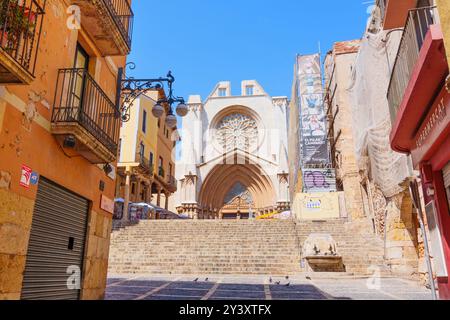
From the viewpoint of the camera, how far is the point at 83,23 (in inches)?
250

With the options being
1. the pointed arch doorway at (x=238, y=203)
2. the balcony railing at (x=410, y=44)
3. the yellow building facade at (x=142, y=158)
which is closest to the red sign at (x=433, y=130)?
the balcony railing at (x=410, y=44)

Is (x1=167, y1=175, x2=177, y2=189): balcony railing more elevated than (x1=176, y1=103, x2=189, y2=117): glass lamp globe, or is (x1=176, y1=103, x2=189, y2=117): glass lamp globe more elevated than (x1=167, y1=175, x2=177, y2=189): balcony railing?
(x1=167, y1=175, x2=177, y2=189): balcony railing

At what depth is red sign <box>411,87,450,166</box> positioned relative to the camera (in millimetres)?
4415

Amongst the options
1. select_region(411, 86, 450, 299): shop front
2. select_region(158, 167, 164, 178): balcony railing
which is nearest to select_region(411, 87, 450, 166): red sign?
select_region(411, 86, 450, 299): shop front

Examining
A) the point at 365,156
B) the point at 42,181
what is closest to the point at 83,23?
the point at 42,181

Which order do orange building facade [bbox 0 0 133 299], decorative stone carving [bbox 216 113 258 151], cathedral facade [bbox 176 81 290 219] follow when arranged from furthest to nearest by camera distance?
decorative stone carving [bbox 216 113 258 151], cathedral facade [bbox 176 81 290 219], orange building facade [bbox 0 0 133 299]

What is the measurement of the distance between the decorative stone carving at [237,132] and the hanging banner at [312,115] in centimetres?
1101

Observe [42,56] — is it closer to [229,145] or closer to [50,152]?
[50,152]

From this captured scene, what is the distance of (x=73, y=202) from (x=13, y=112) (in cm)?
207

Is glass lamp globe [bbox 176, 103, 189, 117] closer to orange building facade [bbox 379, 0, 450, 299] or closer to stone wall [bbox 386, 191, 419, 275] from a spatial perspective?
orange building facade [bbox 379, 0, 450, 299]

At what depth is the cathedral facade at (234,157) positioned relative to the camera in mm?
33938

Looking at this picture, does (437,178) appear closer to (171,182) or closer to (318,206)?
(318,206)

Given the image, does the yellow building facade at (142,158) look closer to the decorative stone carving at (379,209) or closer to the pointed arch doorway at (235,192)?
the pointed arch doorway at (235,192)

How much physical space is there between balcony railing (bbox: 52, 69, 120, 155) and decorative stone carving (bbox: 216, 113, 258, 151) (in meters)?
30.2
